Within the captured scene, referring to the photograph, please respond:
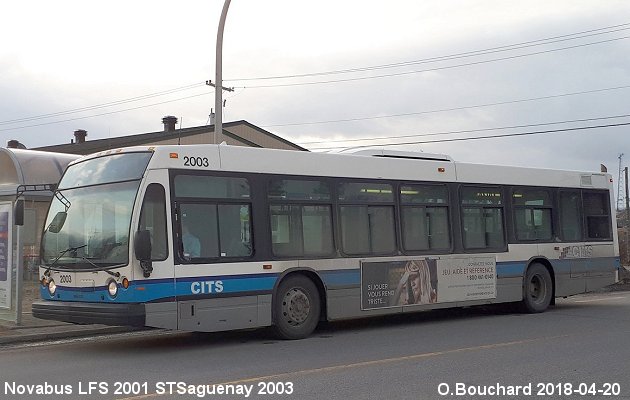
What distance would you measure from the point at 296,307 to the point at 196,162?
2874 mm

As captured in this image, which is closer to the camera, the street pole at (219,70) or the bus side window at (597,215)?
the street pole at (219,70)

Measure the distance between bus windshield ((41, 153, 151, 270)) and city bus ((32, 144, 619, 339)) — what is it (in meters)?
0.02

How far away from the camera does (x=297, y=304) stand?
12.5 m

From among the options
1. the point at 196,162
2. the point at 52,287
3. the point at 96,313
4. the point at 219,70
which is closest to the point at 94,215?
the point at 52,287

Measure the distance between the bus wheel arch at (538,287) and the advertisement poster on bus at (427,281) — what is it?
1.21m

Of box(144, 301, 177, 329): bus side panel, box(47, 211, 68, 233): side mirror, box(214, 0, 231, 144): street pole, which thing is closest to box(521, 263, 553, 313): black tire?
box(214, 0, 231, 144): street pole

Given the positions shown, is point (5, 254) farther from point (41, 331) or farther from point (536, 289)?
point (536, 289)

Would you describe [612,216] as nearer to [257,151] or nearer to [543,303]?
[543,303]

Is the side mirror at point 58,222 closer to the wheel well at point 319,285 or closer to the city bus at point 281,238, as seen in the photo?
the city bus at point 281,238

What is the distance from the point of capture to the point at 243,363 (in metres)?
9.90

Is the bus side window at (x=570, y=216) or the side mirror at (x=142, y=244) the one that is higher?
the bus side window at (x=570, y=216)

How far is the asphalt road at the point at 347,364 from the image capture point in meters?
8.06

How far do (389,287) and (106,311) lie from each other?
5.25 m

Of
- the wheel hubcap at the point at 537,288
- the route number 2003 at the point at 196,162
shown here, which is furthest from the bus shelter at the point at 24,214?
the wheel hubcap at the point at 537,288
